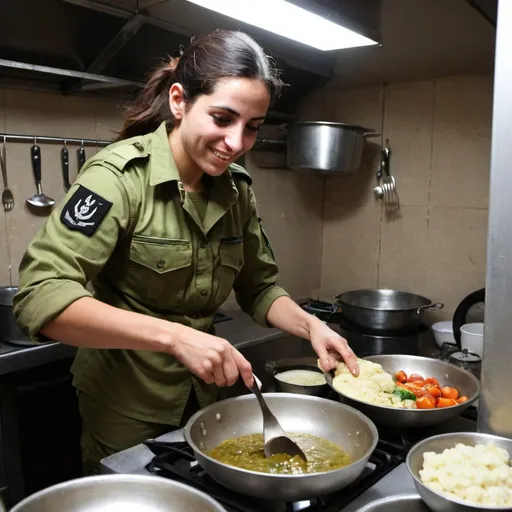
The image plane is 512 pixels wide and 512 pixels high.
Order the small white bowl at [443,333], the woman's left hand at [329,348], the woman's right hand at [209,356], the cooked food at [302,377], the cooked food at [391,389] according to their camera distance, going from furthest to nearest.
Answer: the small white bowl at [443,333] < the cooked food at [302,377] < the woman's left hand at [329,348] < the cooked food at [391,389] < the woman's right hand at [209,356]

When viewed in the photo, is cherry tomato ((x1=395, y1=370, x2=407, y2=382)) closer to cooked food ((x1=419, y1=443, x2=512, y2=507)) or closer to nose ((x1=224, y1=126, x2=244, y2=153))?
cooked food ((x1=419, y1=443, x2=512, y2=507))

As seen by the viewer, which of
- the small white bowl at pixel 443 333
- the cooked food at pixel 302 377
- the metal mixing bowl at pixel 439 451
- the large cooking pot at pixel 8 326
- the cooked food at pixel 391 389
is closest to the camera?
the metal mixing bowl at pixel 439 451

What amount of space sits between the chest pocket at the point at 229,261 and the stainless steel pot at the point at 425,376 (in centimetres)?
33

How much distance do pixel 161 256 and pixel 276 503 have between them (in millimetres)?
583

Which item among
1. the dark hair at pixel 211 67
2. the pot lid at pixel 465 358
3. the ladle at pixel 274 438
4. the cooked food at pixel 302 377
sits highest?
the dark hair at pixel 211 67

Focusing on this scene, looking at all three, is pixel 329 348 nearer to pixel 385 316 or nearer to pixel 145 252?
pixel 145 252

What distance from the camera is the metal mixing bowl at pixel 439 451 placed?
765 millimetres

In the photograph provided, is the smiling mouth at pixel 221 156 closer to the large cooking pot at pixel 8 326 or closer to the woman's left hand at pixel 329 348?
the woman's left hand at pixel 329 348

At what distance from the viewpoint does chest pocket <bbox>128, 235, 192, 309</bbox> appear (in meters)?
1.20

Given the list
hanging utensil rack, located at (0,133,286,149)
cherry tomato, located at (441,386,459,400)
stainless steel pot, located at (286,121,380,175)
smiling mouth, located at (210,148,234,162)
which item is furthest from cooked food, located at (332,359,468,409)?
hanging utensil rack, located at (0,133,286,149)

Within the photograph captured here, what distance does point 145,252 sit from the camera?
1.20 m

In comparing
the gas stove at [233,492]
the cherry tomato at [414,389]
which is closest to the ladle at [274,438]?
the gas stove at [233,492]

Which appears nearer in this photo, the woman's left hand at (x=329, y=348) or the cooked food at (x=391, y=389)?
the cooked food at (x=391, y=389)

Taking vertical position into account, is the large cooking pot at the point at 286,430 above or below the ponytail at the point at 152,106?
below
